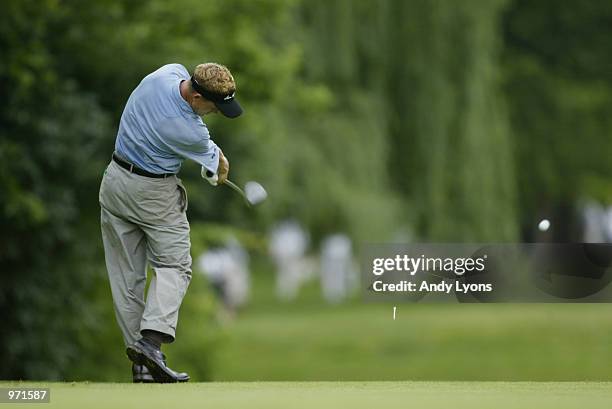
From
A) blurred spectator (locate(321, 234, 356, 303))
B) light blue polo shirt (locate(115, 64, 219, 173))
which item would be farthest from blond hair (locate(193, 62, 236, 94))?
blurred spectator (locate(321, 234, 356, 303))

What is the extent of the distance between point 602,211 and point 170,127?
25.0m

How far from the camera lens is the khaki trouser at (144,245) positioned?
27.3ft

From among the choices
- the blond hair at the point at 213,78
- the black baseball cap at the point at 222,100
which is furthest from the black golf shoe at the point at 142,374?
the blond hair at the point at 213,78

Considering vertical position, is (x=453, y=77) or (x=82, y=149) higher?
(x=453, y=77)

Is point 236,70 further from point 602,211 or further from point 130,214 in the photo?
point 602,211

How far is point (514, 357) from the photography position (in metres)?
23.8

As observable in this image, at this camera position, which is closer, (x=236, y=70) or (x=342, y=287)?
(x=236, y=70)

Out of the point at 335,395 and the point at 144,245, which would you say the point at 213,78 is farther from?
the point at 335,395

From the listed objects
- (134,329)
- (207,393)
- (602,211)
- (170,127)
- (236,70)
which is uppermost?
(602,211)

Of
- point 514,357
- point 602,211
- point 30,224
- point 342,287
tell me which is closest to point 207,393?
point 30,224

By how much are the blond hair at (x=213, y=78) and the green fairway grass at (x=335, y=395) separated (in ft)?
5.03

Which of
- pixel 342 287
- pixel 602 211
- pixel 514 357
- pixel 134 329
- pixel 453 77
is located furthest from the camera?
pixel 342 287

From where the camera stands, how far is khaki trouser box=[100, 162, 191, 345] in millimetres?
8328

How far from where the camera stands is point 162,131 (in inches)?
322
